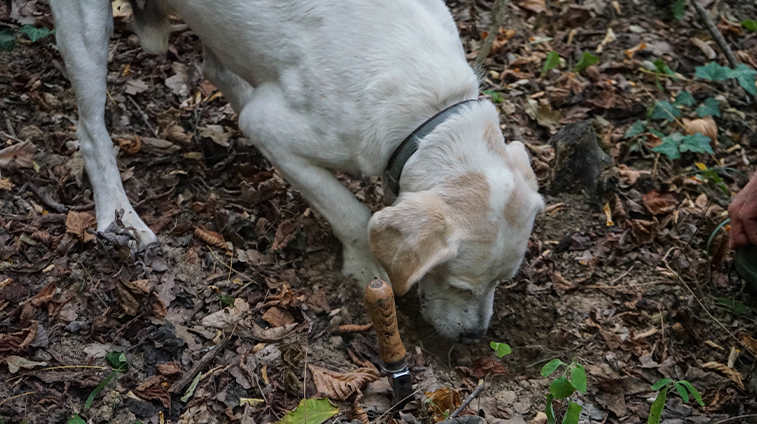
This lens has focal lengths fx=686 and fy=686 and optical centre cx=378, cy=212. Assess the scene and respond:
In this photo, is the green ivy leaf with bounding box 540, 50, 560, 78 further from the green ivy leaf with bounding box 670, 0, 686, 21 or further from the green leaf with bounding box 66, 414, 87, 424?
the green leaf with bounding box 66, 414, 87, 424

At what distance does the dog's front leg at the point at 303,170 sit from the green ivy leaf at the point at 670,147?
2.27 metres

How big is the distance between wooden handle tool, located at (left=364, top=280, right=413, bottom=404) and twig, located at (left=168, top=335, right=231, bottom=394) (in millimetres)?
792

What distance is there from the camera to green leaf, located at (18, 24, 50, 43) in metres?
4.60

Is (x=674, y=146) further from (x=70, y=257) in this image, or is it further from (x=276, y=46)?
(x=70, y=257)

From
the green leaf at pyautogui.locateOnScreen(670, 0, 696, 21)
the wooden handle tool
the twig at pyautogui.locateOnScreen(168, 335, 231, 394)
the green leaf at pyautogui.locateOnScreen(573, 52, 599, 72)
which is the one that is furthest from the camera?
the green leaf at pyautogui.locateOnScreen(670, 0, 696, 21)

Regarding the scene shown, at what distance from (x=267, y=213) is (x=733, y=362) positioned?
99.8 inches

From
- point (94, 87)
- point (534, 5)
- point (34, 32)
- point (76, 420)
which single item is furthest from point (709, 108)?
point (34, 32)

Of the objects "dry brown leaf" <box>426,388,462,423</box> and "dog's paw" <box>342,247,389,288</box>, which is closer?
"dry brown leaf" <box>426,388,462,423</box>

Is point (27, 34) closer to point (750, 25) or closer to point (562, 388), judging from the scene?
point (562, 388)

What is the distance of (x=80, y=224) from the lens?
3596 millimetres

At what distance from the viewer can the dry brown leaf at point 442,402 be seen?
9.03ft

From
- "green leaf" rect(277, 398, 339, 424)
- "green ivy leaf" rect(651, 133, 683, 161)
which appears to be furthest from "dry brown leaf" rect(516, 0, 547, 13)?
"green leaf" rect(277, 398, 339, 424)

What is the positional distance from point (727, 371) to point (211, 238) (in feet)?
8.75

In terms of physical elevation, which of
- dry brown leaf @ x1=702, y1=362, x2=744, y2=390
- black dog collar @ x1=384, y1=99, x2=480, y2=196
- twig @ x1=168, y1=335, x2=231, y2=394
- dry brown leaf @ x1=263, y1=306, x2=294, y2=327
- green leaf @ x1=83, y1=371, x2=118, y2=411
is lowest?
dry brown leaf @ x1=702, y1=362, x2=744, y2=390
